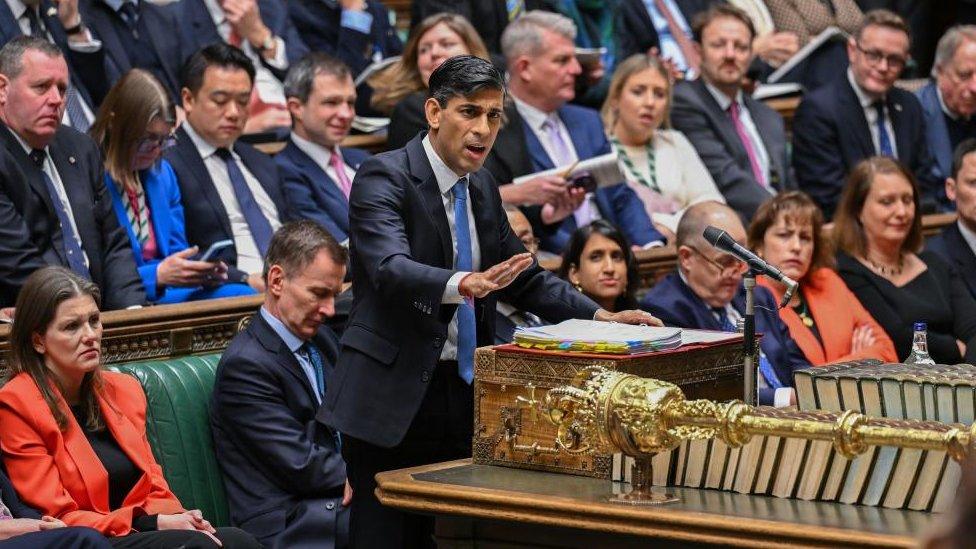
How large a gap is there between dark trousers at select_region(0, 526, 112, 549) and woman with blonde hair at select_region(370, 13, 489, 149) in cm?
264

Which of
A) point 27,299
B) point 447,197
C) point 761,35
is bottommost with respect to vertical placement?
point 27,299

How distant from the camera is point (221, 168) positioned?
601 centimetres

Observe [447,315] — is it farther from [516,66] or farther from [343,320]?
[516,66]

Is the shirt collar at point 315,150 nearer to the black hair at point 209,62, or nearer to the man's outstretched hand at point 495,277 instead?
the black hair at point 209,62

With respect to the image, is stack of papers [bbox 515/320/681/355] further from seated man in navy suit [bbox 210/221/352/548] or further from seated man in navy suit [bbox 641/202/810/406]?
seated man in navy suit [bbox 641/202/810/406]

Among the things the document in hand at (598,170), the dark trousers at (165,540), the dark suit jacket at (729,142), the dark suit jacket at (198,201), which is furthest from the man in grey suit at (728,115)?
the dark trousers at (165,540)

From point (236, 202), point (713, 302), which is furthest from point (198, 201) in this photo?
point (713, 302)

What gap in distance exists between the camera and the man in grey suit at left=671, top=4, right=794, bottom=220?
7.47m

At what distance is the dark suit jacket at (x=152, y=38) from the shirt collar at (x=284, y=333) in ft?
6.24

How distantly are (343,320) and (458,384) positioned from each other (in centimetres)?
120

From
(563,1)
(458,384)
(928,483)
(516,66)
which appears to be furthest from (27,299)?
(563,1)

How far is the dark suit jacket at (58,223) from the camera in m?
4.95

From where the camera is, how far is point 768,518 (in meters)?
3.13

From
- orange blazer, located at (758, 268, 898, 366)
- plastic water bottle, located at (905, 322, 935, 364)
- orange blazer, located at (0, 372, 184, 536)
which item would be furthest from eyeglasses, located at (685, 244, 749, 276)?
orange blazer, located at (0, 372, 184, 536)
